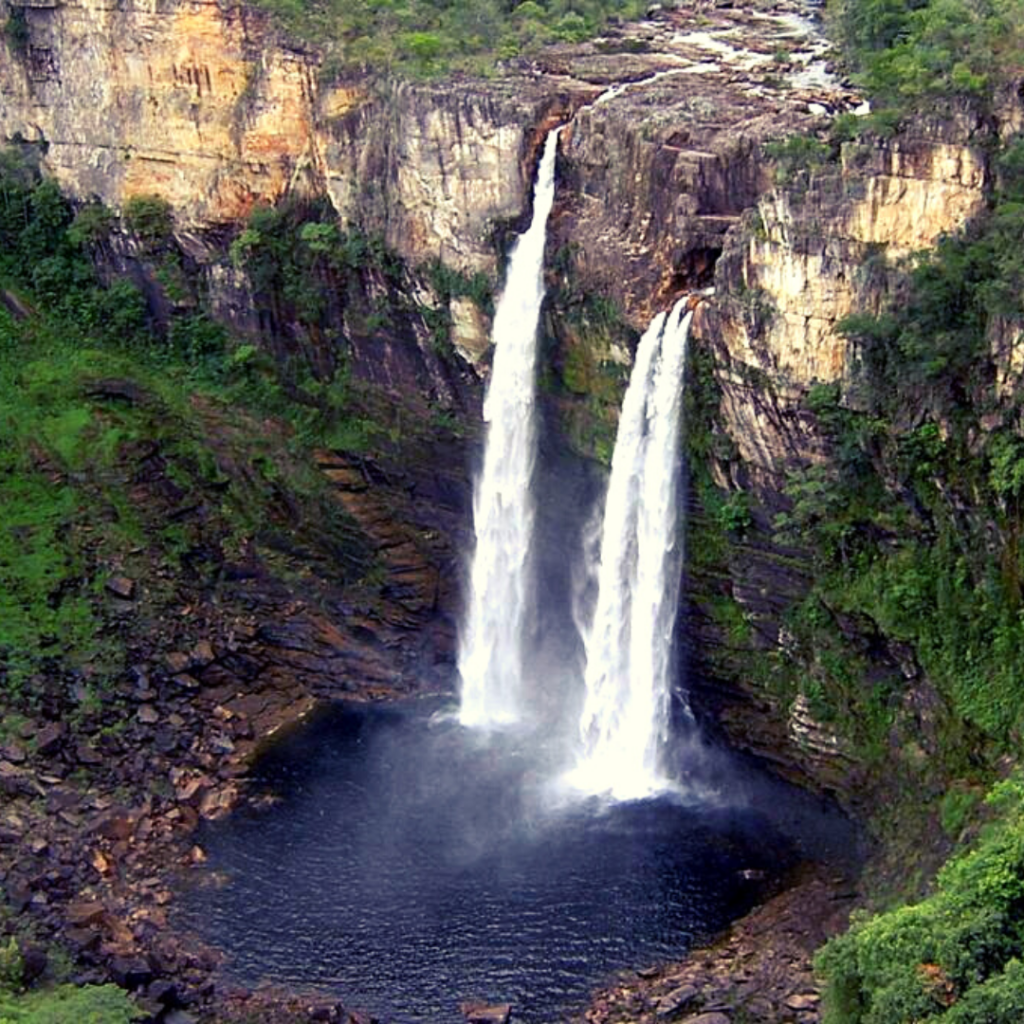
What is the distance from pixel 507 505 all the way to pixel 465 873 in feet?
30.3

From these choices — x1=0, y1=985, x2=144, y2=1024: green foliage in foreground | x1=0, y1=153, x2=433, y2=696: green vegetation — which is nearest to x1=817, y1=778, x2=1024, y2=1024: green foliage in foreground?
x1=0, y1=985, x2=144, y2=1024: green foliage in foreground

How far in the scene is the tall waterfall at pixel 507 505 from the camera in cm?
3775

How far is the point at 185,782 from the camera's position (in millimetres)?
37750

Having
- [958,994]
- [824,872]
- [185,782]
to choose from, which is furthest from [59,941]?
[958,994]

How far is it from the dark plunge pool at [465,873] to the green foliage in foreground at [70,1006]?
2488mm

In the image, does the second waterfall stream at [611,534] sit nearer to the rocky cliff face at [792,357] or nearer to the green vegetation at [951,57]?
the rocky cliff face at [792,357]

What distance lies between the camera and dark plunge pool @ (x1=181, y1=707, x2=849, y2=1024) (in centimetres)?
3175

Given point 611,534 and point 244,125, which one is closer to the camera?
point 611,534

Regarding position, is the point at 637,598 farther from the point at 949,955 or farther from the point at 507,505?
the point at 949,955

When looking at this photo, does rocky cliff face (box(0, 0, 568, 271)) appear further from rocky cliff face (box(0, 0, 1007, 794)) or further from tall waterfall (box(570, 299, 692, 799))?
tall waterfall (box(570, 299, 692, 799))

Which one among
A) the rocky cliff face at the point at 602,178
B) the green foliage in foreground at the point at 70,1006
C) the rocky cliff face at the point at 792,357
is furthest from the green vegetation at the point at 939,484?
Answer: the green foliage in foreground at the point at 70,1006

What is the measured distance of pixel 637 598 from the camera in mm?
37594

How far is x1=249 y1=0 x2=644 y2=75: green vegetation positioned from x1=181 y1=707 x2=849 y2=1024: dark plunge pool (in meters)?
14.6

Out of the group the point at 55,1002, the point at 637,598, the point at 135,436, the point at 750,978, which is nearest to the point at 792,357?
the point at 637,598
